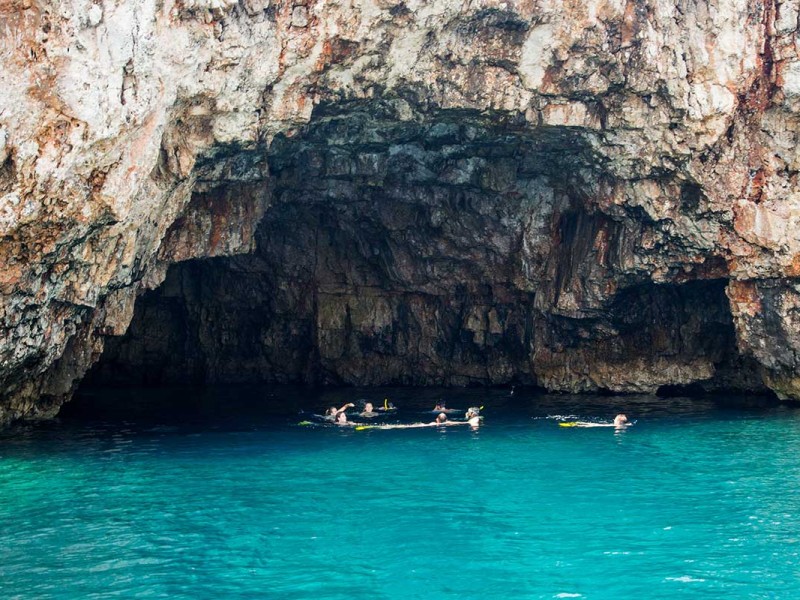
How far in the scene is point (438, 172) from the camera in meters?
33.9

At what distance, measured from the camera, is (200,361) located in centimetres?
4762

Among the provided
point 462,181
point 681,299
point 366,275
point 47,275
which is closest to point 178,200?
point 47,275

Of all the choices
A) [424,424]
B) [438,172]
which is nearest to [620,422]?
[424,424]

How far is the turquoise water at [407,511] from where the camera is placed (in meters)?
15.0

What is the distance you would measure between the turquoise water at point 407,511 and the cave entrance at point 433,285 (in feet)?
22.0

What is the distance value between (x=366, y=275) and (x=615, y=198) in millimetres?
14757

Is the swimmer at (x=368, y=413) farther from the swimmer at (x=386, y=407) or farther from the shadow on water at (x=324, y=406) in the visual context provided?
the swimmer at (x=386, y=407)

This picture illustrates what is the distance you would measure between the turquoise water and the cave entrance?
670 cm

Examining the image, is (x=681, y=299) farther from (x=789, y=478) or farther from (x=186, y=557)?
(x=186, y=557)

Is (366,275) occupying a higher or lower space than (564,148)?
lower

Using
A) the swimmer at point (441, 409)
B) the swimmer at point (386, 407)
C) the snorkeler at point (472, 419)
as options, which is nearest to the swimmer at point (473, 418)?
the snorkeler at point (472, 419)

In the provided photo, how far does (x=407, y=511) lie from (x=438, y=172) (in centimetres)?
1733

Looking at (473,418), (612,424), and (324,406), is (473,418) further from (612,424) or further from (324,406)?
(324,406)

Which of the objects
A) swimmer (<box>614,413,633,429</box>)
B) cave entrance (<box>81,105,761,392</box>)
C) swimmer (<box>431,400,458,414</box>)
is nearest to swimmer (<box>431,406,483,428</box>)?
swimmer (<box>431,400,458,414</box>)
